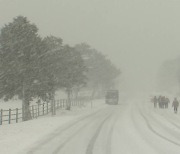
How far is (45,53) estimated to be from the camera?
36.6 metres

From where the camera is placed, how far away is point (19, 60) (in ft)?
113

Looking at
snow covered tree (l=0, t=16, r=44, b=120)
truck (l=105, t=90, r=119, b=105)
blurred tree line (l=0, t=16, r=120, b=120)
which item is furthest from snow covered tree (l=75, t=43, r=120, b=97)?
snow covered tree (l=0, t=16, r=44, b=120)

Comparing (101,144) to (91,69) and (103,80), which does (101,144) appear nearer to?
(91,69)

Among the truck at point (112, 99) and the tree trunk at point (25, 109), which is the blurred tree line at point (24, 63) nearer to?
the tree trunk at point (25, 109)

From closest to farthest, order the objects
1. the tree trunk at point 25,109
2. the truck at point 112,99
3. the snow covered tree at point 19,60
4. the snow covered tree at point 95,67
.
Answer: the snow covered tree at point 19,60 < the tree trunk at point 25,109 < the truck at point 112,99 < the snow covered tree at point 95,67

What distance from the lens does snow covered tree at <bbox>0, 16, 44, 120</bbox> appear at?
3388 centimetres

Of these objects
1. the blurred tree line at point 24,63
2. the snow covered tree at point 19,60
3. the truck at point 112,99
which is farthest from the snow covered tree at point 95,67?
the snow covered tree at point 19,60

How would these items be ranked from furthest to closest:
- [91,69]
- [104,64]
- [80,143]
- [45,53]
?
[104,64] → [91,69] → [45,53] → [80,143]

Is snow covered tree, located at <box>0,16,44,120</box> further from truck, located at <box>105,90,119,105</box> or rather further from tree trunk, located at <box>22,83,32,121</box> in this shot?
truck, located at <box>105,90,119,105</box>

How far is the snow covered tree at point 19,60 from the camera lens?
3388 centimetres

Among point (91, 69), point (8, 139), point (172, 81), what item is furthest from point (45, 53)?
point (172, 81)

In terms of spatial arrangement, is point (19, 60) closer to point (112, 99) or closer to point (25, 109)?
point (25, 109)

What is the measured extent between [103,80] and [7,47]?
2762 inches

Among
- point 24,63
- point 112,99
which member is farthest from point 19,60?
point 112,99
